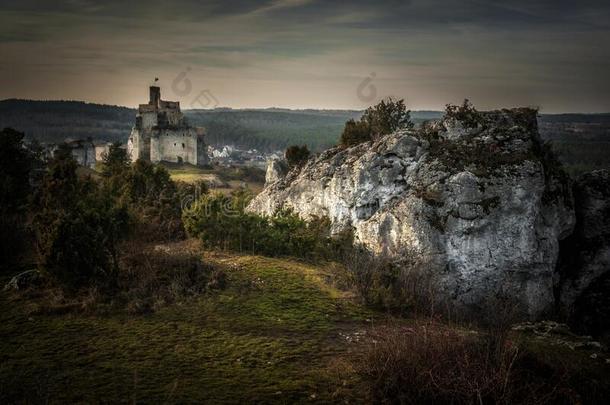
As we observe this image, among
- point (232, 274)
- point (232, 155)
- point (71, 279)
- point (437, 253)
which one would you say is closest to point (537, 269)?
point (437, 253)

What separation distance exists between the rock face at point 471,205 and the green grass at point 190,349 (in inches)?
181

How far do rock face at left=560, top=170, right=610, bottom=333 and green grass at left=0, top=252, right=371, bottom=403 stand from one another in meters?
9.58

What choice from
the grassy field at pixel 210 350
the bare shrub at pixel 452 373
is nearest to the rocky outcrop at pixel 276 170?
the grassy field at pixel 210 350

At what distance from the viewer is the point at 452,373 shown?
6.62m

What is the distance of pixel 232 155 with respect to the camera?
127625 millimetres

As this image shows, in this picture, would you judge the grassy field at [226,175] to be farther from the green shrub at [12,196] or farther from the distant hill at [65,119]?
the distant hill at [65,119]

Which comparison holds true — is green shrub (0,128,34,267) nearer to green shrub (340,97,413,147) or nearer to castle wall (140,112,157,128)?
green shrub (340,97,413,147)

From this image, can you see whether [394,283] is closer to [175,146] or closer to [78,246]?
[78,246]

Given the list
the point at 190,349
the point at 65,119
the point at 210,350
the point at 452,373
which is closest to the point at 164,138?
the point at 190,349

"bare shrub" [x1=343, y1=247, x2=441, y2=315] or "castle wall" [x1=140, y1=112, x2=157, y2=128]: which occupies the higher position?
"castle wall" [x1=140, y1=112, x2=157, y2=128]

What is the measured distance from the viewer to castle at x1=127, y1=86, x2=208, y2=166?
243 feet

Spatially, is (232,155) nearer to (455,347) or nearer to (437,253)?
(437,253)

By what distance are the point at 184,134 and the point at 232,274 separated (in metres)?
63.8

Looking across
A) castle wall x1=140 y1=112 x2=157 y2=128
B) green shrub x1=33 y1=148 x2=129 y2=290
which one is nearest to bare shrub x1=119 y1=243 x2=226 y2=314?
green shrub x1=33 y1=148 x2=129 y2=290
